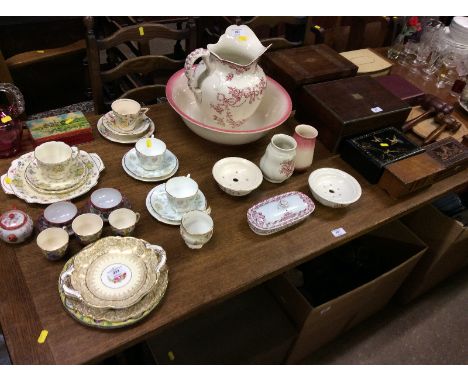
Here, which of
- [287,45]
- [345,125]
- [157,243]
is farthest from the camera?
[287,45]

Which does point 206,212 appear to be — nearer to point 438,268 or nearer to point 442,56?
point 438,268

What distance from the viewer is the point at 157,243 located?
3.36 ft

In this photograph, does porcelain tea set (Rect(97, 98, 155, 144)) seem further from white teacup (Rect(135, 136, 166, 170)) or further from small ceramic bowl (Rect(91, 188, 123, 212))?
small ceramic bowl (Rect(91, 188, 123, 212))

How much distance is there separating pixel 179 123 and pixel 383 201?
70cm

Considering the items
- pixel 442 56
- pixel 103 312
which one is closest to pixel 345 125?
pixel 103 312

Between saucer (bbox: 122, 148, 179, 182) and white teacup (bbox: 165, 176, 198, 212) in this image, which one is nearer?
white teacup (bbox: 165, 176, 198, 212)

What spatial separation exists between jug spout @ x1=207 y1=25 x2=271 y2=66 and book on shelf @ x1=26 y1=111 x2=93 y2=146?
17.8 inches

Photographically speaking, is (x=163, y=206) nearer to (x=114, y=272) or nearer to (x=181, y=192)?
(x=181, y=192)

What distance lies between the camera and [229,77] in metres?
1.15

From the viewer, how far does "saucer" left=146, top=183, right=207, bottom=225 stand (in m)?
1.07

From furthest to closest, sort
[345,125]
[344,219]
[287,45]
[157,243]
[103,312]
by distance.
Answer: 1. [287,45]
2. [345,125]
3. [344,219]
4. [157,243]
5. [103,312]

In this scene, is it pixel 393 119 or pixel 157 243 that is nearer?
pixel 157 243

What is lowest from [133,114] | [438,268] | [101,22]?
[438,268]

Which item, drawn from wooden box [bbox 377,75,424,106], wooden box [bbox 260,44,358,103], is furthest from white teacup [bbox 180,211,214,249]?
wooden box [bbox 377,75,424,106]
